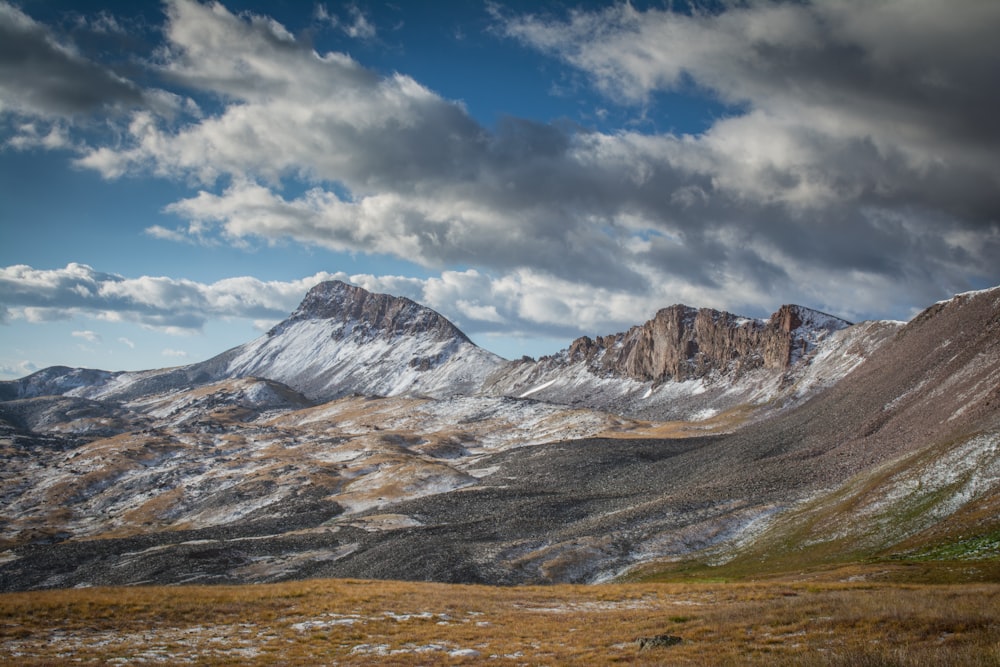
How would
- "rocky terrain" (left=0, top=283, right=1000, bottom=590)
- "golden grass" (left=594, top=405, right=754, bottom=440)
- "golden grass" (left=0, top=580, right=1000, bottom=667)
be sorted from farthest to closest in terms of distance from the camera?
1. "golden grass" (left=594, top=405, right=754, bottom=440)
2. "rocky terrain" (left=0, top=283, right=1000, bottom=590)
3. "golden grass" (left=0, top=580, right=1000, bottom=667)

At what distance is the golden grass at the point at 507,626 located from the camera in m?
18.8

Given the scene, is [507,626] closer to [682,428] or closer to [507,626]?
[507,626]

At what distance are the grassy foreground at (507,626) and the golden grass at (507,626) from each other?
0.09m

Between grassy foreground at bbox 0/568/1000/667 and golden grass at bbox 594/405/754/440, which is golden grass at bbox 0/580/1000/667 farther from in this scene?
golden grass at bbox 594/405/754/440

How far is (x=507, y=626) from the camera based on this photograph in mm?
29766

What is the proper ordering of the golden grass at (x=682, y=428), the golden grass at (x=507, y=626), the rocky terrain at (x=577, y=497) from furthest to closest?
the golden grass at (x=682, y=428)
the rocky terrain at (x=577, y=497)
the golden grass at (x=507, y=626)

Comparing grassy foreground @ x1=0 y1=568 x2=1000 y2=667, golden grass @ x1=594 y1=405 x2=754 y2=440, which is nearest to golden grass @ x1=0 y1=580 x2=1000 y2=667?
grassy foreground @ x1=0 y1=568 x2=1000 y2=667

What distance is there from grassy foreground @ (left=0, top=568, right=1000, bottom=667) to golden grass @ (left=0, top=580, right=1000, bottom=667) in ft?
0.29

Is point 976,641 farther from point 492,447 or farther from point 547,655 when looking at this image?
point 492,447

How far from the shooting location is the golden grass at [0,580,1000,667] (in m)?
18.8

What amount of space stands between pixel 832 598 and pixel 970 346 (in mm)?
109261

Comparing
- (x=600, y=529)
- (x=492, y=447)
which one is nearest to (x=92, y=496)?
(x=492, y=447)

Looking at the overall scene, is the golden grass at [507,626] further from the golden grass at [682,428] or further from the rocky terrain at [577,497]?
the golden grass at [682,428]

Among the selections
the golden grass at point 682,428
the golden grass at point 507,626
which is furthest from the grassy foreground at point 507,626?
the golden grass at point 682,428
